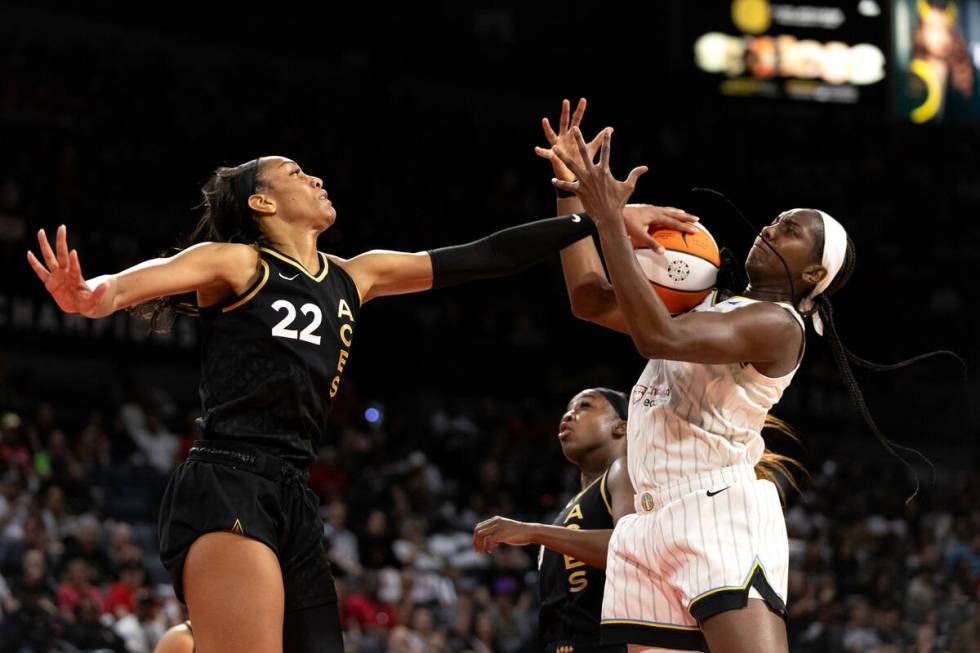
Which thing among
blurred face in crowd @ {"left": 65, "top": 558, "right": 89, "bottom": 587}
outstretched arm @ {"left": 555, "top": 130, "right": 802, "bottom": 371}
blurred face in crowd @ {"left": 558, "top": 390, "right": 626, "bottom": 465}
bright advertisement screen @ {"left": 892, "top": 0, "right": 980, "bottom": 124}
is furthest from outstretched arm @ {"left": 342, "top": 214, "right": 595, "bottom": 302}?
bright advertisement screen @ {"left": 892, "top": 0, "right": 980, "bottom": 124}

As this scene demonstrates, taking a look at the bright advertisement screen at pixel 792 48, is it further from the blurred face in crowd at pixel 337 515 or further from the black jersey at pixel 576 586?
the black jersey at pixel 576 586

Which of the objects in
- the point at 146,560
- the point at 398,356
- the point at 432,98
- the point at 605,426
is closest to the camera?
the point at 605,426

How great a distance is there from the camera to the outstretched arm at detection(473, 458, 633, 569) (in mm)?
4281

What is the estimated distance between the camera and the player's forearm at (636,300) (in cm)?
358

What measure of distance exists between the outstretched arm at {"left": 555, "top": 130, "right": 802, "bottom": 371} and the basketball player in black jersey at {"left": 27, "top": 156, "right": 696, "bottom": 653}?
782 mm

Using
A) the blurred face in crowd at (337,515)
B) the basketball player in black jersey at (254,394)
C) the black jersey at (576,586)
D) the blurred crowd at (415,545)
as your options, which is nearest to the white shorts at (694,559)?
the black jersey at (576,586)

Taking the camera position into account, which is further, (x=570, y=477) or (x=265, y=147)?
(x=265, y=147)

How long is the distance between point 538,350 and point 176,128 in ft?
17.0

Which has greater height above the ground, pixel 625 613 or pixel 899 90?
pixel 899 90

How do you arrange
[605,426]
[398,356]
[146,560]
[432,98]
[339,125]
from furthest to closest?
[432,98] < [339,125] < [398,356] < [146,560] < [605,426]

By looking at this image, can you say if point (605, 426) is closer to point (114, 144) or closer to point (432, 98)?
point (114, 144)

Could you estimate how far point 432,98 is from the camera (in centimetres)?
1933

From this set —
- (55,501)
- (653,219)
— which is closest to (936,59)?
(55,501)

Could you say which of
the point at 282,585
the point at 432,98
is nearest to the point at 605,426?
the point at 282,585
